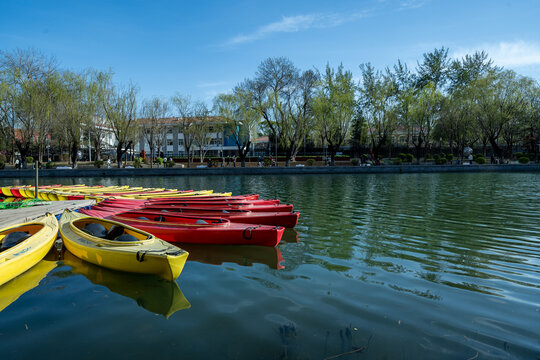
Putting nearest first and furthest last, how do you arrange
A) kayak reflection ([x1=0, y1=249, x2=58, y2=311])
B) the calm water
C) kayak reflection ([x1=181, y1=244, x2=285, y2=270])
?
1. the calm water
2. kayak reflection ([x1=0, y1=249, x2=58, y2=311])
3. kayak reflection ([x1=181, y1=244, x2=285, y2=270])

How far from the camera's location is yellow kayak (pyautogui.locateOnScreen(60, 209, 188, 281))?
18.5 feet

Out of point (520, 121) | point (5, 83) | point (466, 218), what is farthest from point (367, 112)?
point (5, 83)

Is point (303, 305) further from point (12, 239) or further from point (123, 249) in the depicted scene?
point (12, 239)

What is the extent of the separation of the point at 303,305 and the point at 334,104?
136 ft

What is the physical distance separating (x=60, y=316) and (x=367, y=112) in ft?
156

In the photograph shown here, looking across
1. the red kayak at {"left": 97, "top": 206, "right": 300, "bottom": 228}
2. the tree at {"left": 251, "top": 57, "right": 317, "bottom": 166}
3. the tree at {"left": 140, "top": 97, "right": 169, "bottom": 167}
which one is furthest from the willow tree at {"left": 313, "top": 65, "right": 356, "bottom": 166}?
the red kayak at {"left": 97, "top": 206, "right": 300, "bottom": 228}

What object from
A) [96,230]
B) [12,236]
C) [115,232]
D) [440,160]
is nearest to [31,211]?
[12,236]

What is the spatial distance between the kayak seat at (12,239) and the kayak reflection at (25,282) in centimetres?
60

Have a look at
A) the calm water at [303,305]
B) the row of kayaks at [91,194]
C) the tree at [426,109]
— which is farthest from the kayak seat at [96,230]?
the tree at [426,109]

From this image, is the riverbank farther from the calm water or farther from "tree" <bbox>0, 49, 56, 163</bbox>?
the calm water

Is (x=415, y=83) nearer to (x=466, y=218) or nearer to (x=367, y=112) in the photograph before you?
(x=367, y=112)

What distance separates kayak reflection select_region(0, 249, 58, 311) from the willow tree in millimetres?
38565

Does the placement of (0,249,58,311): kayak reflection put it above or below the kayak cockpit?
below

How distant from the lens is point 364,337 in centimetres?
404
